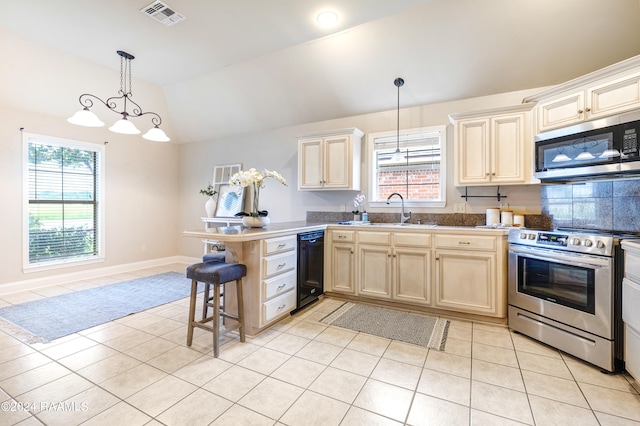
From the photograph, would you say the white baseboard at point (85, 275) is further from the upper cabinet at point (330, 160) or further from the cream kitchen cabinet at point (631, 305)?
the cream kitchen cabinet at point (631, 305)

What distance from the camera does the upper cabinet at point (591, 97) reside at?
232 cm

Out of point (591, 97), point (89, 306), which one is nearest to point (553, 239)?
point (591, 97)

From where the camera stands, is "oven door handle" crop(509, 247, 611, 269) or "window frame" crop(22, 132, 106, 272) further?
"window frame" crop(22, 132, 106, 272)

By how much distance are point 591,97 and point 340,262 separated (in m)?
2.87

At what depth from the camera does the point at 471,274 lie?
302cm

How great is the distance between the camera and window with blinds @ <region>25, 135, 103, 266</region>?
4.32 meters

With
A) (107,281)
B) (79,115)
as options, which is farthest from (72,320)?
(79,115)

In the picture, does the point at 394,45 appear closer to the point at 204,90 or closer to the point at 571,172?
the point at 571,172

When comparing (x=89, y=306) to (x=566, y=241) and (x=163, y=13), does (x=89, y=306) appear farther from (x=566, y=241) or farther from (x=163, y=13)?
(x=566, y=241)

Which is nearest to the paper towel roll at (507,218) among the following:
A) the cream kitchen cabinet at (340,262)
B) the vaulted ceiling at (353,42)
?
the vaulted ceiling at (353,42)

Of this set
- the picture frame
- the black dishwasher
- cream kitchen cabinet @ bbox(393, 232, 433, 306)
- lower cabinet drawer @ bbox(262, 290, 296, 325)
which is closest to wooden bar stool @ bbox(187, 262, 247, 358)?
lower cabinet drawer @ bbox(262, 290, 296, 325)

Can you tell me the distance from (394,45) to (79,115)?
132 inches

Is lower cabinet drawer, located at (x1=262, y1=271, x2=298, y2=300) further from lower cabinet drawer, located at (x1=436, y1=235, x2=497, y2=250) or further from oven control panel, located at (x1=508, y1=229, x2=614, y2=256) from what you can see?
oven control panel, located at (x1=508, y1=229, x2=614, y2=256)

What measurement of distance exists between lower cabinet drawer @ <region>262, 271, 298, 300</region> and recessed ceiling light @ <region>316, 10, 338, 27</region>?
104 inches
